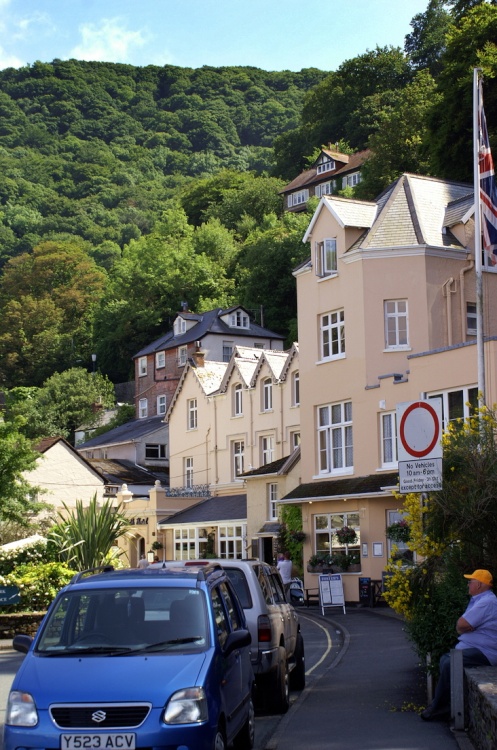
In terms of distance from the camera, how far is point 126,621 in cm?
955

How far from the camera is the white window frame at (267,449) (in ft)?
176

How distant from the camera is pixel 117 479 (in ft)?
218

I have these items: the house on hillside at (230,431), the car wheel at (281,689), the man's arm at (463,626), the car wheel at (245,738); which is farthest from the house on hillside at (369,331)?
the car wheel at (245,738)

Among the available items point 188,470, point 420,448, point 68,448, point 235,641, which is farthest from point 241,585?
point 68,448

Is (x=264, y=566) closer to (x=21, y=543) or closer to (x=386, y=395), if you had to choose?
(x=21, y=543)

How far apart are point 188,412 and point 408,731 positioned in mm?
49454

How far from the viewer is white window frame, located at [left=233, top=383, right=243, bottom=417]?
56.3 metres

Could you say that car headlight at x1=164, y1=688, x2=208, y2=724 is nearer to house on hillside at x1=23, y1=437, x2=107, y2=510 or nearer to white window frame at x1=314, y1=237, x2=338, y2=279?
white window frame at x1=314, y1=237, x2=338, y2=279

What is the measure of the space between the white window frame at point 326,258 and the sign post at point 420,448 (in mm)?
28441

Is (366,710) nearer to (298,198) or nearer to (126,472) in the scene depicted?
(126,472)

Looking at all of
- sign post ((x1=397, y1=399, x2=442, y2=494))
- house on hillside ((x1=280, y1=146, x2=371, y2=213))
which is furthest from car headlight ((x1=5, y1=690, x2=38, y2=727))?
house on hillside ((x1=280, y1=146, x2=371, y2=213))

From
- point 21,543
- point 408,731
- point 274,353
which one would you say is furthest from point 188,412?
point 408,731

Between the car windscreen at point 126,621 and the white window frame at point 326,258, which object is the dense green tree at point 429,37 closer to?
the white window frame at point 326,258

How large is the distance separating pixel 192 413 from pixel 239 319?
54.2ft
